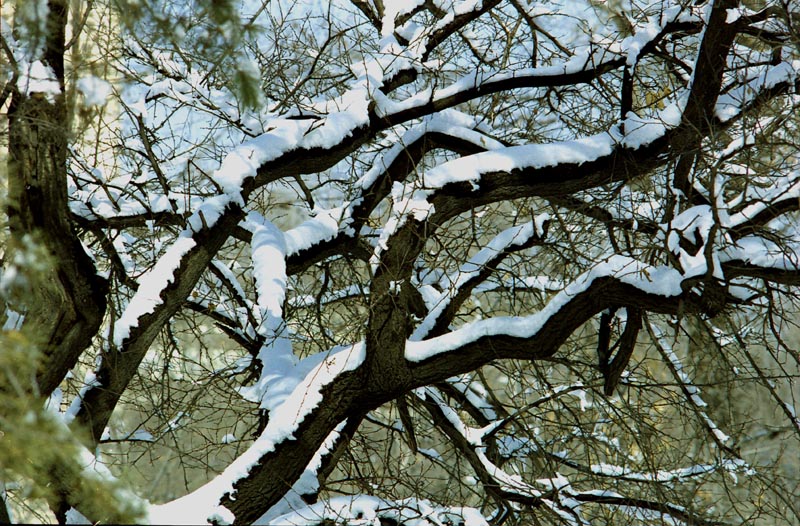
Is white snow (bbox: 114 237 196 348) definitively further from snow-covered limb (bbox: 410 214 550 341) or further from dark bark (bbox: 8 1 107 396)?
snow-covered limb (bbox: 410 214 550 341)

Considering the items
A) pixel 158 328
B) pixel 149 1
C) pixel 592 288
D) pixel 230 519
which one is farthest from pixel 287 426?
pixel 149 1

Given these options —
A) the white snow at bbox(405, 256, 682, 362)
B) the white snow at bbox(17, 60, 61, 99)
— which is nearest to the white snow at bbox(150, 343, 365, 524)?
the white snow at bbox(405, 256, 682, 362)

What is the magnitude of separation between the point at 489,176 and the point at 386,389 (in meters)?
1.18

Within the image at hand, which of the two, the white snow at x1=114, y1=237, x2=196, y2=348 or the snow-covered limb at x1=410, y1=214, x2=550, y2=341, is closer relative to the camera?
the white snow at x1=114, y1=237, x2=196, y2=348

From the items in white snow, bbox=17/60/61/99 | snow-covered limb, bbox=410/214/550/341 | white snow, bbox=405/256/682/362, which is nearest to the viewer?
white snow, bbox=17/60/61/99

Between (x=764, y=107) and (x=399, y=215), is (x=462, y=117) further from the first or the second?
(x=764, y=107)

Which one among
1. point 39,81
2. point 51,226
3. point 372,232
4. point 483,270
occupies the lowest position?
point 51,226

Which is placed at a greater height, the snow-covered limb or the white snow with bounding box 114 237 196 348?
the snow-covered limb

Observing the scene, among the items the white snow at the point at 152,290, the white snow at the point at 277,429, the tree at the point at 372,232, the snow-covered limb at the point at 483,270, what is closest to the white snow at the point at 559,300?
the tree at the point at 372,232

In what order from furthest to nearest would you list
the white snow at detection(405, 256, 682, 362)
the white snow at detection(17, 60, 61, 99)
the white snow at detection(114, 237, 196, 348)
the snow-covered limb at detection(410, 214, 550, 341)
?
the snow-covered limb at detection(410, 214, 550, 341)
the white snow at detection(114, 237, 196, 348)
the white snow at detection(405, 256, 682, 362)
the white snow at detection(17, 60, 61, 99)

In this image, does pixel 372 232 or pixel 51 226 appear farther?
pixel 372 232

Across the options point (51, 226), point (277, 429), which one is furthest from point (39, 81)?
point (277, 429)

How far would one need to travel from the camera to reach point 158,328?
356 centimetres

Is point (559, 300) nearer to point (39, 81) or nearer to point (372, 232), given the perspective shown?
point (372, 232)
